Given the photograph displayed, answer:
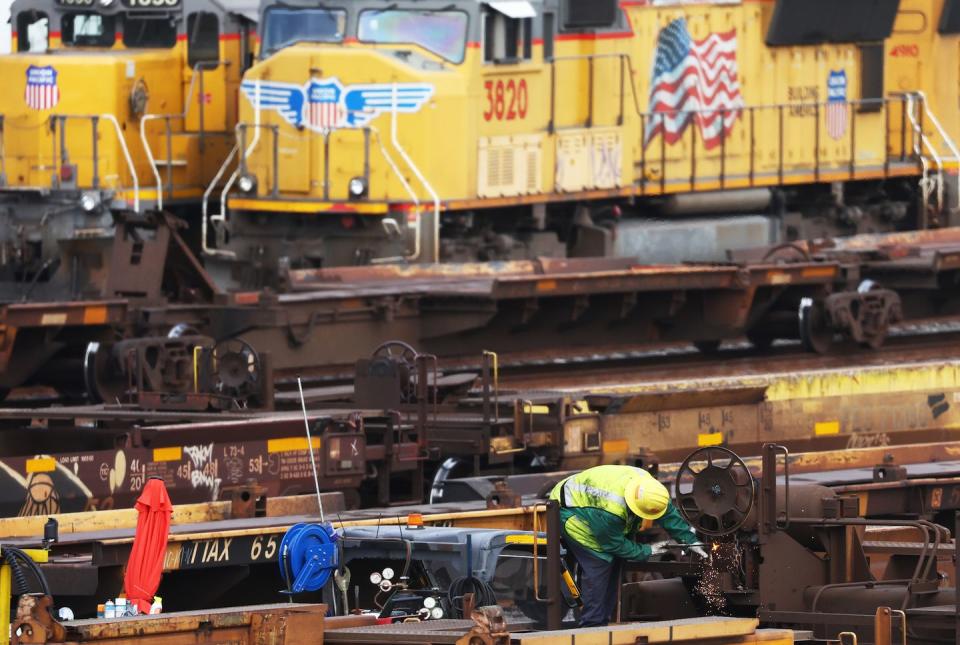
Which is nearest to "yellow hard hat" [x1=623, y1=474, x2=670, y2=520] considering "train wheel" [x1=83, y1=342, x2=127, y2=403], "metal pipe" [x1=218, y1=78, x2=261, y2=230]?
"train wheel" [x1=83, y1=342, x2=127, y2=403]

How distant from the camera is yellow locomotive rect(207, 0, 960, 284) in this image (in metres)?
20.5

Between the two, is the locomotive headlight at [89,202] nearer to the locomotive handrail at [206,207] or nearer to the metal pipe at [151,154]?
the metal pipe at [151,154]

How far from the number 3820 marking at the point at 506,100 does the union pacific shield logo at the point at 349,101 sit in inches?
32.7

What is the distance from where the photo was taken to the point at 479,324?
1914 centimetres

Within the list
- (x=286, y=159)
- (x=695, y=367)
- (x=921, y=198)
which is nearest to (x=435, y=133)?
(x=286, y=159)

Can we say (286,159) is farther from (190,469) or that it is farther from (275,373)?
(190,469)

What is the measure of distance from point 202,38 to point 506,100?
3155mm

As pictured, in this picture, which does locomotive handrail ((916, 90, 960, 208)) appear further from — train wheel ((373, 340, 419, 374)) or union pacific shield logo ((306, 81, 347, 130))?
train wheel ((373, 340, 419, 374))

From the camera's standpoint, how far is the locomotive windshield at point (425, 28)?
2064 cm

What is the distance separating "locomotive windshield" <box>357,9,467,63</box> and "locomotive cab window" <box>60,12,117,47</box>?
10.4 feet

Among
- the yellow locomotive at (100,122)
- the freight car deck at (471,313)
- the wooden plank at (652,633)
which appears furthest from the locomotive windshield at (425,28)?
the wooden plank at (652,633)

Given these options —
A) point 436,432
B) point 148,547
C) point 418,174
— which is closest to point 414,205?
point 418,174

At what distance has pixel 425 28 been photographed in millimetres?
20703

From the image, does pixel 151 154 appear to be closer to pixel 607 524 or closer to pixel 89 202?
pixel 89 202
